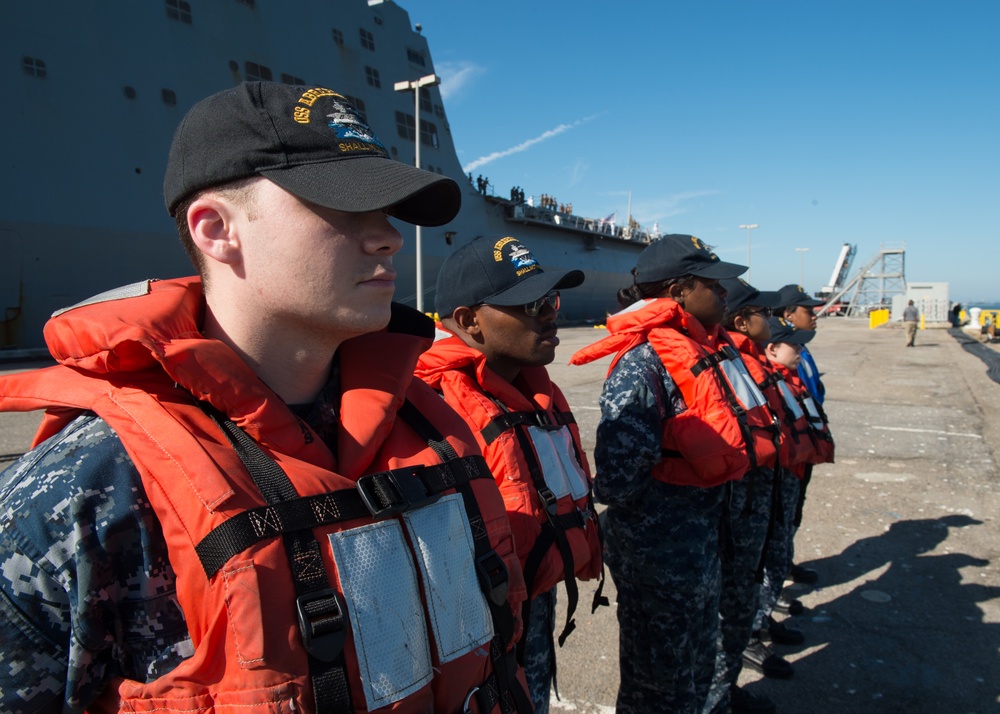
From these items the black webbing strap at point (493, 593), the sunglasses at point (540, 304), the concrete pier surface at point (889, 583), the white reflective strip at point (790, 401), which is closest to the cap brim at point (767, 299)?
the white reflective strip at point (790, 401)

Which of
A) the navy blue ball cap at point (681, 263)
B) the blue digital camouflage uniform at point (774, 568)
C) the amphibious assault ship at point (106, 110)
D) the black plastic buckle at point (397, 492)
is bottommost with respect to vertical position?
the blue digital camouflage uniform at point (774, 568)

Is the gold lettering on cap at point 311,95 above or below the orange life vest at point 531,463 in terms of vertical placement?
above

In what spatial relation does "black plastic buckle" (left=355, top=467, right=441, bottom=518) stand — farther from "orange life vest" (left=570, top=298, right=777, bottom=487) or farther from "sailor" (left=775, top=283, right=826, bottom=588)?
"sailor" (left=775, top=283, right=826, bottom=588)

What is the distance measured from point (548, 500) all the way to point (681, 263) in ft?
5.18

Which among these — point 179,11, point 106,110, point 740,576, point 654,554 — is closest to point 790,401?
point 740,576

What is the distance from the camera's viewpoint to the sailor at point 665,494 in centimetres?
238

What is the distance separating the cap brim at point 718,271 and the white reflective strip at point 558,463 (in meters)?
1.22

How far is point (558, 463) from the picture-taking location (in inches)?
82.0

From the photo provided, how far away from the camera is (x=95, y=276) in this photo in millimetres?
13602

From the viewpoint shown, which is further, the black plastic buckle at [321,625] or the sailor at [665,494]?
the sailor at [665,494]

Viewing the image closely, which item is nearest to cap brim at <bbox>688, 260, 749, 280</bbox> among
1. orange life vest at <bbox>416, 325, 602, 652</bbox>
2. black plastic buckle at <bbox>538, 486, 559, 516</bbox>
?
orange life vest at <bbox>416, 325, 602, 652</bbox>

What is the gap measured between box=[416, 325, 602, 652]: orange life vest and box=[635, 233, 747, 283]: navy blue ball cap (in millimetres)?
1107

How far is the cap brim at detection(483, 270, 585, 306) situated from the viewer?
2.10 meters

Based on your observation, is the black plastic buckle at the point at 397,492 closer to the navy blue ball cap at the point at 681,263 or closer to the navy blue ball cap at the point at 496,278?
the navy blue ball cap at the point at 496,278
